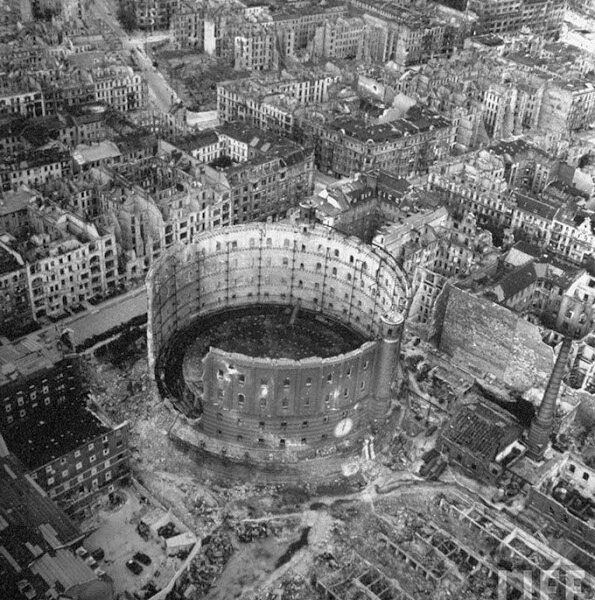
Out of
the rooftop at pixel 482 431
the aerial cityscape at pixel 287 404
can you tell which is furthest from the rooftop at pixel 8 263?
the rooftop at pixel 482 431

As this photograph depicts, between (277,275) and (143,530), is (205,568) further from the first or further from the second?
(277,275)

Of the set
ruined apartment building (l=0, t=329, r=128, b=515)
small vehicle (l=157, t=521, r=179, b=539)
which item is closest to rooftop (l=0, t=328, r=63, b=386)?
ruined apartment building (l=0, t=329, r=128, b=515)

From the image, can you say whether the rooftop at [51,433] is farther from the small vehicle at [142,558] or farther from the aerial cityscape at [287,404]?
the small vehicle at [142,558]

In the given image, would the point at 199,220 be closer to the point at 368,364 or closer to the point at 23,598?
the point at 368,364

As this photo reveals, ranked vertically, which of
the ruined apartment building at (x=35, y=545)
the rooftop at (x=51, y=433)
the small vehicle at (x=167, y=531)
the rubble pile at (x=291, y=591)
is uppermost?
the rooftop at (x=51, y=433)

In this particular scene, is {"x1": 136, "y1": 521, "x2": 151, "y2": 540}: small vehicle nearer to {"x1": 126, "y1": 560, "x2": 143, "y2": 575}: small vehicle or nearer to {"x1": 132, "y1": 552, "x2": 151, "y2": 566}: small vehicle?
{"x1": 132, "y1": 552, "x2": 151, "y2": 566}: small vehicle

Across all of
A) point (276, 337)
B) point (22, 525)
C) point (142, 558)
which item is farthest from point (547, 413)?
point (22, 525)

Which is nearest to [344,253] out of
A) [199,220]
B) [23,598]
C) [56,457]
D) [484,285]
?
[484,285]
